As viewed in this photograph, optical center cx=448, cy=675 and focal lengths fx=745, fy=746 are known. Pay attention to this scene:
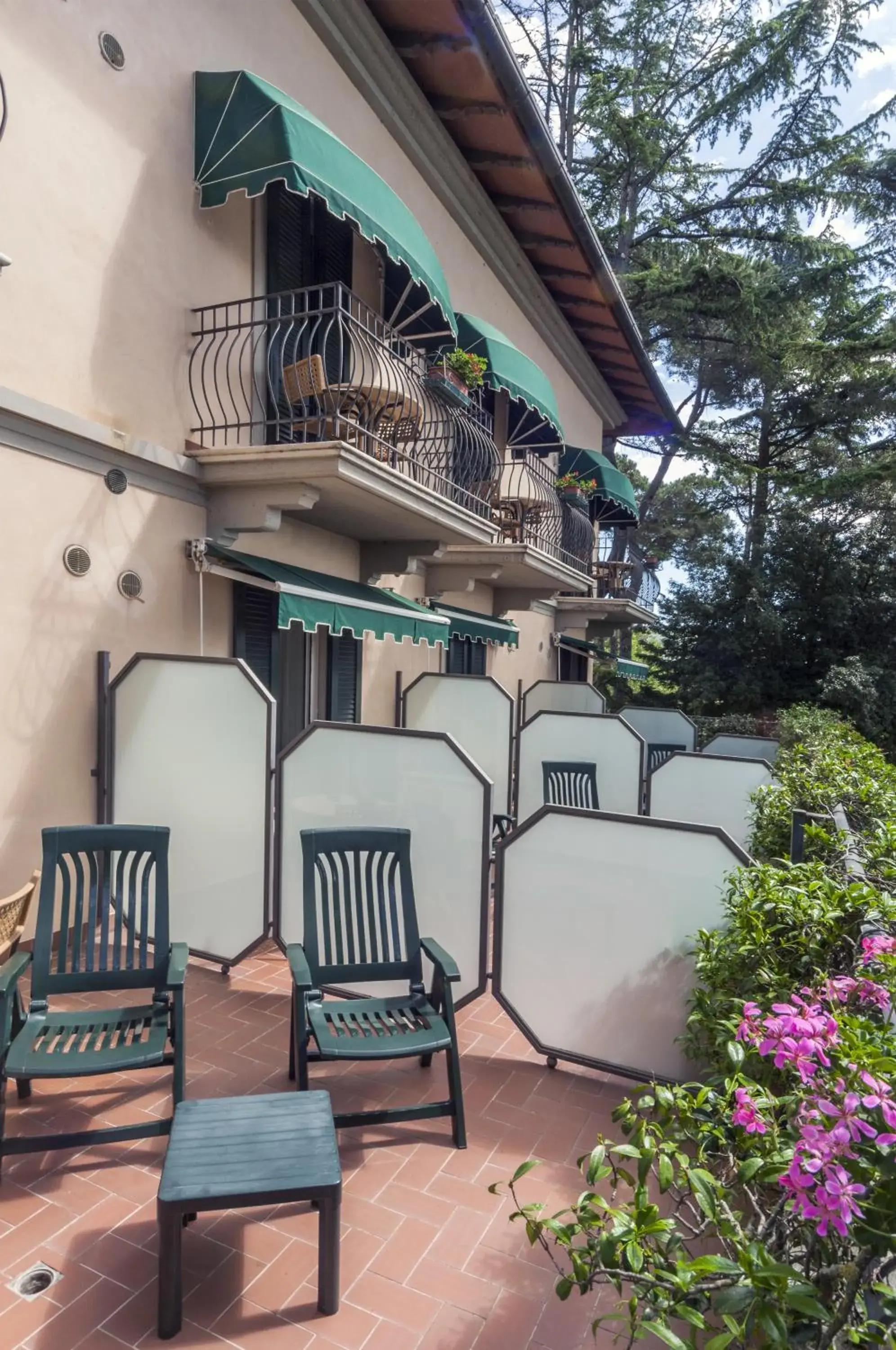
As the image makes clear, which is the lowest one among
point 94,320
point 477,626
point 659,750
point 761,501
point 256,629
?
point 659,750

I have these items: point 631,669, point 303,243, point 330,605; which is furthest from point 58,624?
point 631,669

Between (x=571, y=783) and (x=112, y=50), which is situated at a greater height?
(x=112, y=50)

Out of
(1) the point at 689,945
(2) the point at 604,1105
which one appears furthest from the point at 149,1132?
(1) the point at 689,945

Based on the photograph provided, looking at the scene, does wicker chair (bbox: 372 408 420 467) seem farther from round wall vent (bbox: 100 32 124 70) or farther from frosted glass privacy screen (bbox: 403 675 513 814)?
round wall vent (bbox: 100 32 124 70)

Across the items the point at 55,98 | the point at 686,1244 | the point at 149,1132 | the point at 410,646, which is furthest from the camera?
the point at 410,646

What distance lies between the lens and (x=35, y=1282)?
9.26 ft

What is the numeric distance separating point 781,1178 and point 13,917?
13.3 feet

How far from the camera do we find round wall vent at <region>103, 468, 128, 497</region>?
591cm

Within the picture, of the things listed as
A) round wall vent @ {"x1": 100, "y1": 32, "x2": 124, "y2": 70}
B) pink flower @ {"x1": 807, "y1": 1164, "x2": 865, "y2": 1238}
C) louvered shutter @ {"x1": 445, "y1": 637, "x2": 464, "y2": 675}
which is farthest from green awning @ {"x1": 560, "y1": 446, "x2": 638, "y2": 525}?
pink flower @ {"x1": 807, "y1": 1164, "x2": 865, "y2": 1238}

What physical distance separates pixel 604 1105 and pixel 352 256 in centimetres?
901

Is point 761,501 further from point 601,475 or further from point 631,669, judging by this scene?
point 601,475

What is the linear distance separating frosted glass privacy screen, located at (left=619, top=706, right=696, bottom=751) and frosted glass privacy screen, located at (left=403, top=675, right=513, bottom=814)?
4280 millimetres

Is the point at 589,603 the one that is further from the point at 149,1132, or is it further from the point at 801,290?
the point at 149,1132

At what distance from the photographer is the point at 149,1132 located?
3.50 metres
